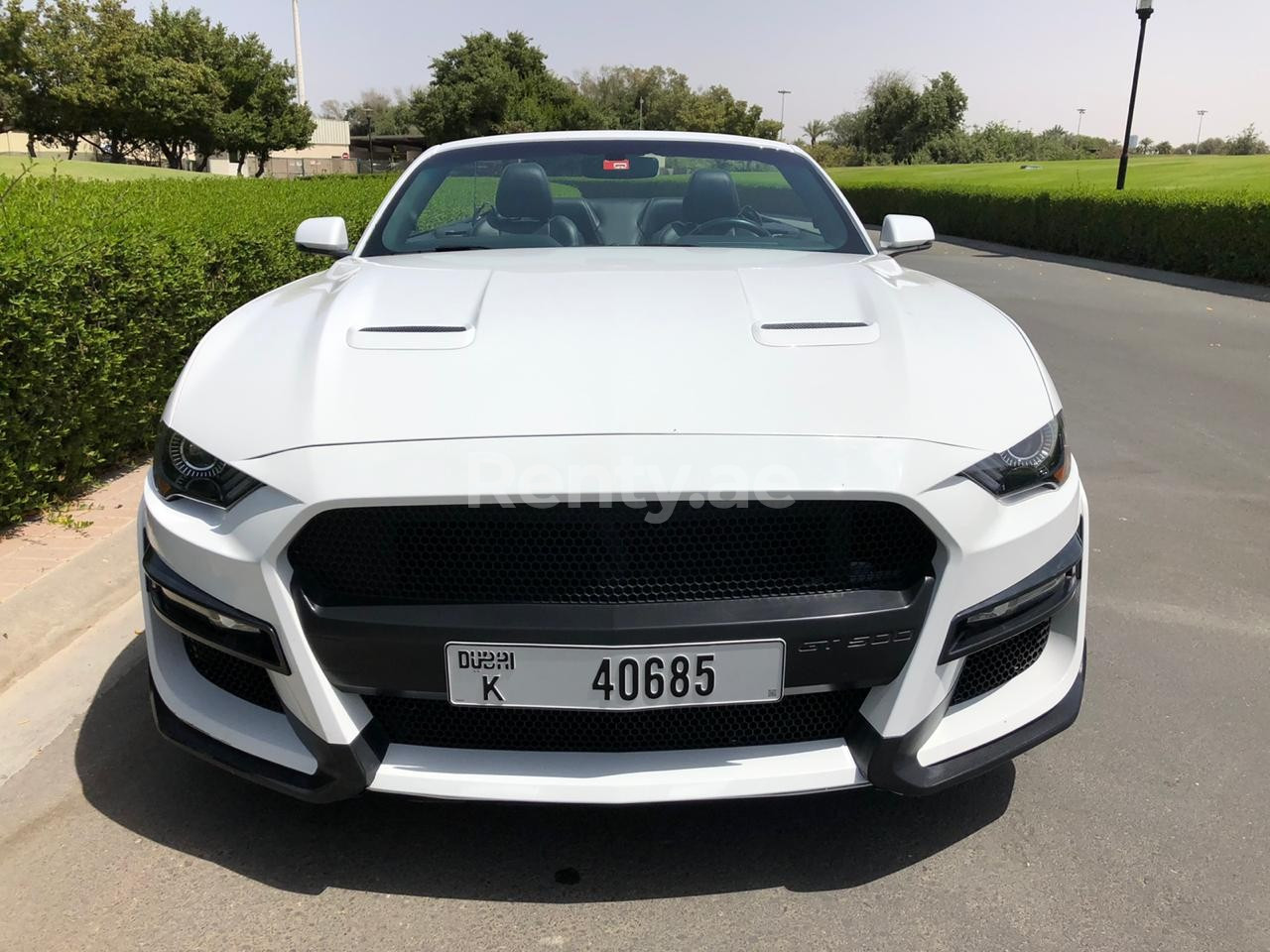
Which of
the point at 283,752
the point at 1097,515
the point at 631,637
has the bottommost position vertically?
the point at 1097,515

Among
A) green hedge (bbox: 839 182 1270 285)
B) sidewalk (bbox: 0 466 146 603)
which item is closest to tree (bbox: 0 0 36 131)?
green hedge (bbox: 839 182 1270 285)

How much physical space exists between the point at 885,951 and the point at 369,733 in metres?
1.07

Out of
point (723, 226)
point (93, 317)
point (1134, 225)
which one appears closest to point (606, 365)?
point (723, 226)

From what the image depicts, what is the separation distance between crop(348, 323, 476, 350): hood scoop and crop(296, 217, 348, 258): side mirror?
1310mm

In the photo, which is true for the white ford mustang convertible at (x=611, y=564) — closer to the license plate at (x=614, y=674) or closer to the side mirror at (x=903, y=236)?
the license plate at (x=614, y=674)

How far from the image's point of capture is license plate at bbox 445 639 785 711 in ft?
6.35

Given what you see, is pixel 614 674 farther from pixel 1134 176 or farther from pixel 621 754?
pixel 1134 176

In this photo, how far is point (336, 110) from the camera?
143625mm

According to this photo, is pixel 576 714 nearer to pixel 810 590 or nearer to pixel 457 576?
pixel 457 576

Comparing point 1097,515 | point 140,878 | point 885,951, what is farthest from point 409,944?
point 1097,515

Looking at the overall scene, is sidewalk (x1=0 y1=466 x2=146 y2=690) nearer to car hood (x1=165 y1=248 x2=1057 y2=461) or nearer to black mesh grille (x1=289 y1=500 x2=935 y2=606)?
car hood (x1=165 y1=248 x2=1057 y2=461)

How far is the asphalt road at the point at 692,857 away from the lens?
2086 millimetres

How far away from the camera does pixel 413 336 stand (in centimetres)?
235

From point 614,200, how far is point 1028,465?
2.16m
